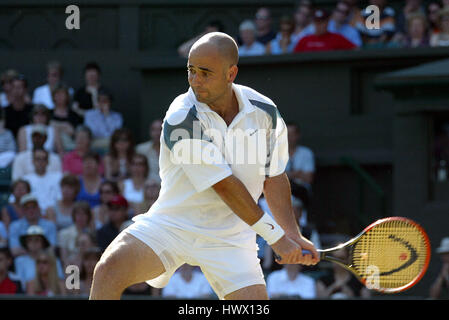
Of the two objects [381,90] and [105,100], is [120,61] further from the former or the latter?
[381,90]

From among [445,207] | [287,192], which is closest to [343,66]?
[445,207]

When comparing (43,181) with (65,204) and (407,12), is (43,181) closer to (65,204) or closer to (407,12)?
(65,204)

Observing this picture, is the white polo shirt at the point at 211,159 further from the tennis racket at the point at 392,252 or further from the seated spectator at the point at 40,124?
the seated spectator at the point at 40,124

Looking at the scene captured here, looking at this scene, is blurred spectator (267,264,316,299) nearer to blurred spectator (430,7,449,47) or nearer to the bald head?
blurred spectator (430,7,449,47)

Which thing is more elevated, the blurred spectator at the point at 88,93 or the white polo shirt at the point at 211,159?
the blurred spectator at the point at 88,93

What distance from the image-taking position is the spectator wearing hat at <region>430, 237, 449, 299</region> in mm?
8961

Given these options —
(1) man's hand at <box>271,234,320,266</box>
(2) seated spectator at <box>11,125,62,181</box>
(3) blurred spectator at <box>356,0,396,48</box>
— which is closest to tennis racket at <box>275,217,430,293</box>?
(1) man's hand at <box>271,234,320,266</box>

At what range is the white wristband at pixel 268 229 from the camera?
497cm

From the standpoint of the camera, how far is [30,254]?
916 cm

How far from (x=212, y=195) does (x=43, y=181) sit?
16.3 feet

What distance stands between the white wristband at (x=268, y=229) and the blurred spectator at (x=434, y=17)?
594cm

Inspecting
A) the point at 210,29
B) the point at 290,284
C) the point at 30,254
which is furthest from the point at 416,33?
the point at 30,254

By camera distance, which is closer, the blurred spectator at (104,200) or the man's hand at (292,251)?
the man's hand at (292,251)

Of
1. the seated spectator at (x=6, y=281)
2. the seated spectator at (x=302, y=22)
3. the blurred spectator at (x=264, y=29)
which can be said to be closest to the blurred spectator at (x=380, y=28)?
the seated spectator at (x=302, y=22)
